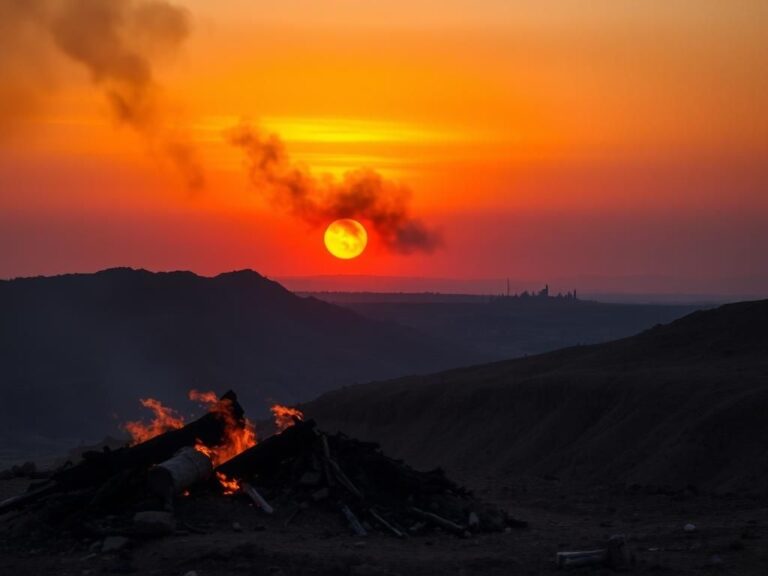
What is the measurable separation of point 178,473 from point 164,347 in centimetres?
8853

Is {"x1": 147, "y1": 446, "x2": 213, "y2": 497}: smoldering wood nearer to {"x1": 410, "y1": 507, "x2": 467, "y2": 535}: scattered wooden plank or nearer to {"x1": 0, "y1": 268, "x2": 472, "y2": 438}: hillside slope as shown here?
{"x1": 410, "y1": 507, "x2": 467, "y2": 535}: scattered wooden plank

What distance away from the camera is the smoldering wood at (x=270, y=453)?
19766mm

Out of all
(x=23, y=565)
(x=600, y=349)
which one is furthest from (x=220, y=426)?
(x=600, y=349)

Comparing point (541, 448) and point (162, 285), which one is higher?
point (162, 285)

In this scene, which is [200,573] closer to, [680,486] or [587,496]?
[587,496]

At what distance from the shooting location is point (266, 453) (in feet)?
65.5

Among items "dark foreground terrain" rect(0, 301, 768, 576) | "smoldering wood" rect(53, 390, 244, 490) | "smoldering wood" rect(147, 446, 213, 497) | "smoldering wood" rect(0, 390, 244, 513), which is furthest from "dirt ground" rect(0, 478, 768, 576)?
"smoldering wood" rect(53, 390, 244, 490)

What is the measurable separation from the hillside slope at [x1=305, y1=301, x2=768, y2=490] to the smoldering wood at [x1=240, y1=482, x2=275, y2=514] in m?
9.42

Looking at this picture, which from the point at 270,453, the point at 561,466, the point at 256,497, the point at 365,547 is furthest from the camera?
the point at 561,466

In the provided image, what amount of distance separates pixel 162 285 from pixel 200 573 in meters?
107

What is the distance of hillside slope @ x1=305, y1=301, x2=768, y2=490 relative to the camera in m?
28.5

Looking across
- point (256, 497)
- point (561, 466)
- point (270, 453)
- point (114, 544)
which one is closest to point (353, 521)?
point (256, 497)

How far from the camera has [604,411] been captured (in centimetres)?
3488

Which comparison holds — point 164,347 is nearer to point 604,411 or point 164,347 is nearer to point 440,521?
point 604,411
